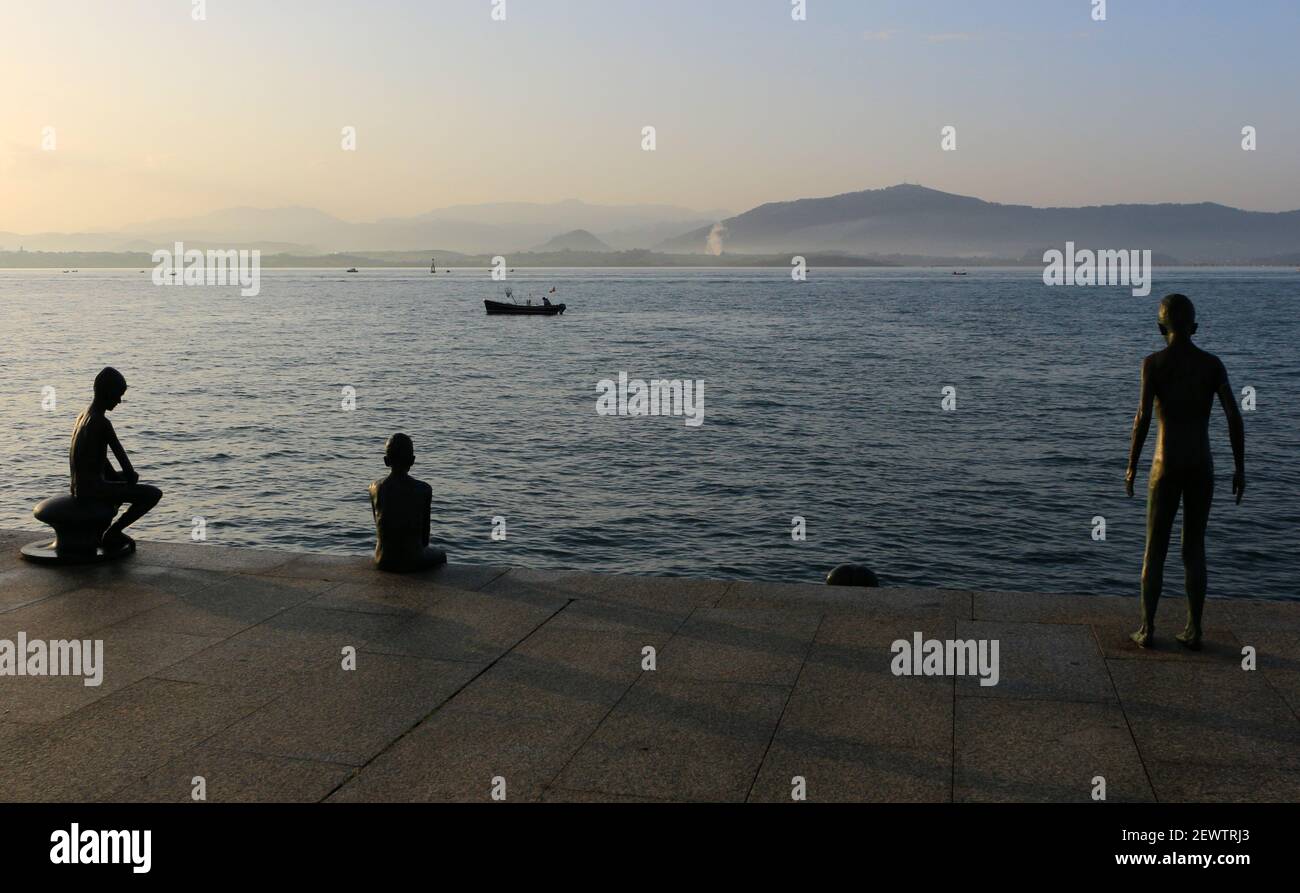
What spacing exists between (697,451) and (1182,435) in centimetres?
2658

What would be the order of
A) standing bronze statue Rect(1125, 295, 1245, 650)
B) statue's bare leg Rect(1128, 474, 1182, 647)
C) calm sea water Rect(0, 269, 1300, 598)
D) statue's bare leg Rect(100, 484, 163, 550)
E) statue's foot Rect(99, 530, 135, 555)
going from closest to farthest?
standing bronze statue Rect(1125, 295, 1245, 650) → statue's bare leg Rect(1128, 474, 1182, 647) → statue's bare leg Rect(100, 484, 163, 550) → statue's foot Rect(99, 530, 135, 555) → calm sea water Rect(0, 269, 1300, 598)

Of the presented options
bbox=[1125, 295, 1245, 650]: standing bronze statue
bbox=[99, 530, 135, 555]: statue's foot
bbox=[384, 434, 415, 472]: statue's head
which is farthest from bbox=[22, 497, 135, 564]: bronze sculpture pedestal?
bbox=[1125, 295, 1245, 650]: standing bronze statue

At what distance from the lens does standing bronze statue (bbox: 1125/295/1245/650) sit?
7.67 m

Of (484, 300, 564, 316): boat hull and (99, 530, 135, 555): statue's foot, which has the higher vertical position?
(484, 300, 564, 316): boat hull

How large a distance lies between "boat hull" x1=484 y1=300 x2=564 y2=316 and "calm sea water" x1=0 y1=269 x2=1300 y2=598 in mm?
35324

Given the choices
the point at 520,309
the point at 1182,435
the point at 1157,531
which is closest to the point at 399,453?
the point at 1157,531

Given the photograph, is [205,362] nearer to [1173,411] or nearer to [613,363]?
[613,363]

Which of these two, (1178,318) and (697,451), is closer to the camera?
(1178,318)

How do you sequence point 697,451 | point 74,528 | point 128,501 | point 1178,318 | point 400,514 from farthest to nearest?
point 697,451, point 128,501, point 74,528, point 400,514, point 1178,318

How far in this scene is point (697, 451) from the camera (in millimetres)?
34219

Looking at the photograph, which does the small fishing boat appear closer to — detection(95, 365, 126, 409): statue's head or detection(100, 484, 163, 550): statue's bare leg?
detection(100, 484, 163, 550): statue's bare leg

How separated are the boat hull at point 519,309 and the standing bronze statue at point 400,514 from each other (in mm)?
109965

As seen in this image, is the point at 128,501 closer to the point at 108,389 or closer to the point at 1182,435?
the point at 108,389
